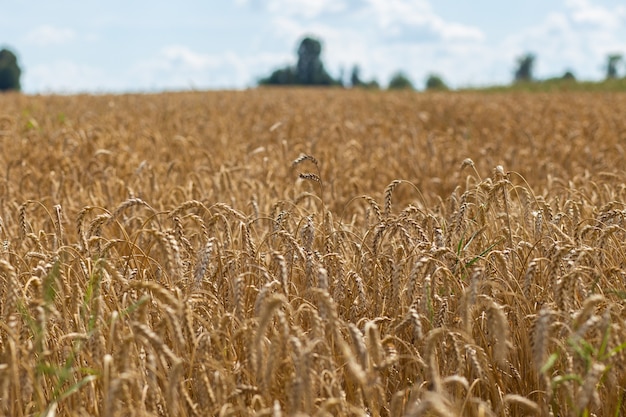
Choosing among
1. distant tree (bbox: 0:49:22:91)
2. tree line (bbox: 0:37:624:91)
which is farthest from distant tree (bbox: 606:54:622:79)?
distant tree (bbox: 0:49:22:91)

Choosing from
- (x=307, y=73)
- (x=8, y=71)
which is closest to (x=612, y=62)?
(x=307, y=73)

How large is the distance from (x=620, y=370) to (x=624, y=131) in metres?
6.63

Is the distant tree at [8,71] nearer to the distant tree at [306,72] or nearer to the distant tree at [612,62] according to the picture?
the distant tree at [306,72]

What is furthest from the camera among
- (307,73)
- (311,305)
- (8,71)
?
(307,73)

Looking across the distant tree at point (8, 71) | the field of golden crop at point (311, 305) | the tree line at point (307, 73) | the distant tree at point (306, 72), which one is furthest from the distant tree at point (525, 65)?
the field of golden crop at point (311, 305)

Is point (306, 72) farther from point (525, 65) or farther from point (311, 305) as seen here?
point (311, 305)

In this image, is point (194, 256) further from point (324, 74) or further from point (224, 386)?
point (324, 74)

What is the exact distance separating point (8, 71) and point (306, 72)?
33.2 meters

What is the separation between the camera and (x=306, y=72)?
8969cm

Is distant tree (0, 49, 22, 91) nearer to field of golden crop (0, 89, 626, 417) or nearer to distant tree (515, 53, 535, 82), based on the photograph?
distant tree (515, 53, 535, 82)

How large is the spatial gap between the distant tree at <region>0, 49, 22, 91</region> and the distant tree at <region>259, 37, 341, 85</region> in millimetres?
24733

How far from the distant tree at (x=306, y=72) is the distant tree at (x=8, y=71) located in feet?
81.1

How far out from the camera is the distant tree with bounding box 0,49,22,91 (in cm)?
7356

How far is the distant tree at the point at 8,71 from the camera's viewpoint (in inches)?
2896
